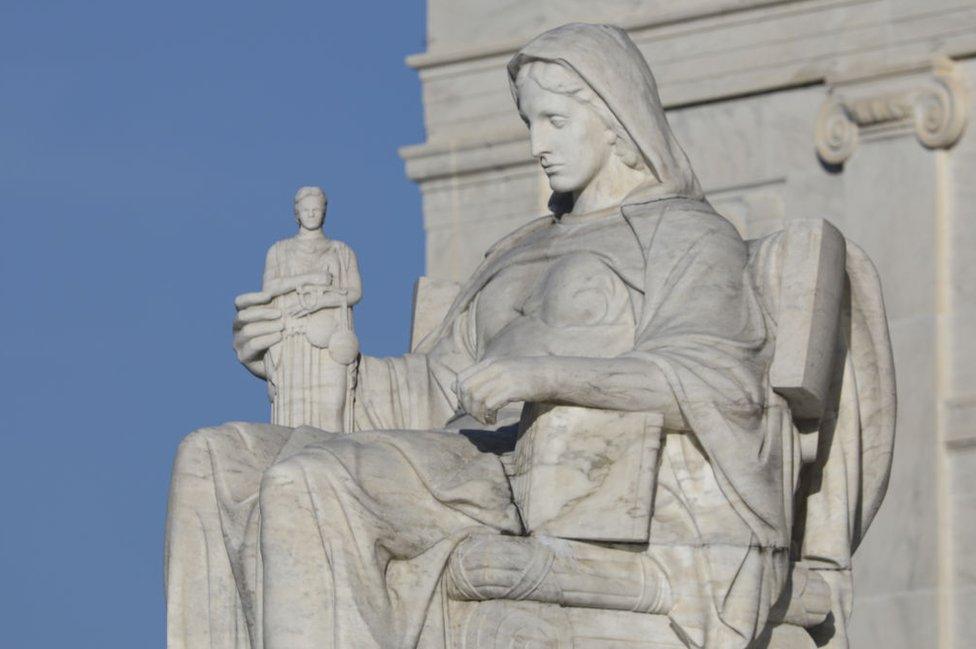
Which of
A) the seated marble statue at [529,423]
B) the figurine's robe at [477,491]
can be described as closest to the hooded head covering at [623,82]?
the seated marble statue at [529,423]

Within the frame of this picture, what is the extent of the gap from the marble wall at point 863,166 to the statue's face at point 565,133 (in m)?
3.32

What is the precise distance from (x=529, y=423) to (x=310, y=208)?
1887mm

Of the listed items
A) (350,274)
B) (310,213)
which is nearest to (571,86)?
(350,274)

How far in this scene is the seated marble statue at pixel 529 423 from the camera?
17.4 metres

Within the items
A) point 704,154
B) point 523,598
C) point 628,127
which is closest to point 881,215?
point 704,154

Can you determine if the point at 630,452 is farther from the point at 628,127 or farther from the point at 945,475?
the point at 945,475

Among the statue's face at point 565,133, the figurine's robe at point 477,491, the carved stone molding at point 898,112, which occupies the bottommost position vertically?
the figurine's robe at point 477,491

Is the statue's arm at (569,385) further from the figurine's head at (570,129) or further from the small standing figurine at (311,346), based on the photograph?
the small standing figurine at (311,346)

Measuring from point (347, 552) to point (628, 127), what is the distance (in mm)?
2087

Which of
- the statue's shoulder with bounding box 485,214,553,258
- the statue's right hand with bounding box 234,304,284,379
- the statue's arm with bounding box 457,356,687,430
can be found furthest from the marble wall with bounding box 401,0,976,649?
the statue's arm with bounding box 457,356,687,430

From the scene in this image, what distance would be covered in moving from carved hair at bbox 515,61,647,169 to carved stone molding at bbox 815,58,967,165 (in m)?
3.34

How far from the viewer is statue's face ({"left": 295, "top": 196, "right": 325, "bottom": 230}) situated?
63.0ft

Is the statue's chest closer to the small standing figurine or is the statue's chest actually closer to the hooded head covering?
the hooded head covering

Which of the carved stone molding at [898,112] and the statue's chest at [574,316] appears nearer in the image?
the statue's chest at [574,316]
